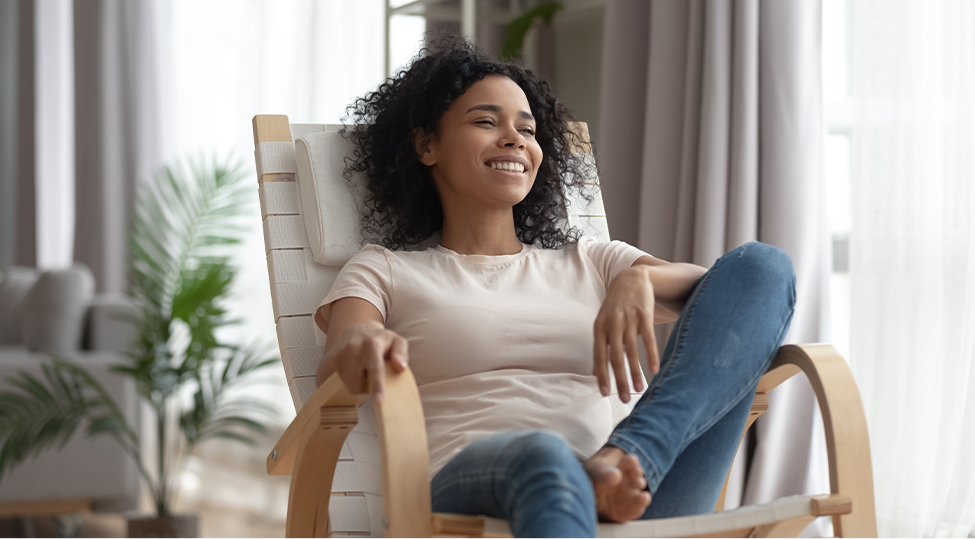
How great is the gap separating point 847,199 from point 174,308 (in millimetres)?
Result: 1980

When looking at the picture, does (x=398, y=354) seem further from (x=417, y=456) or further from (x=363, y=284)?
(x=363, y=284)

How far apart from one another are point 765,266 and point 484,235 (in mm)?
470

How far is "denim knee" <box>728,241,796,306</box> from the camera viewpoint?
115cm

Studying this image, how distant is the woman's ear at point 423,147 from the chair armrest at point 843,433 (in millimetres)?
655

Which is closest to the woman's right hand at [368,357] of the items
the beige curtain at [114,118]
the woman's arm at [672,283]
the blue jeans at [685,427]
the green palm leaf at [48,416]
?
the blue jeans at [685,427]

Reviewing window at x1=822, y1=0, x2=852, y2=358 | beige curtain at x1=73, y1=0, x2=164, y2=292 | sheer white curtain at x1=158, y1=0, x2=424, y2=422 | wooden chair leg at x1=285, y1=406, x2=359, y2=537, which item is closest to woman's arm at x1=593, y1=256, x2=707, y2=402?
A: wooden chair leg at x1=285, y1=406, x2=359, y2=537

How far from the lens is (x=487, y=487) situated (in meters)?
0.99

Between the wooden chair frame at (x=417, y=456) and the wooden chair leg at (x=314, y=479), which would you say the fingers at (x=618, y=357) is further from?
the wooden chair leg at (x=314, y=479)

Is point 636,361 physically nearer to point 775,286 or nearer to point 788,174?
point 775,286

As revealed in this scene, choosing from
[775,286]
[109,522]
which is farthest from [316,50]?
[775,286]

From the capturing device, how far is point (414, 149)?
5.03ft

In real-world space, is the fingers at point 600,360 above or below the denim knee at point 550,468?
above

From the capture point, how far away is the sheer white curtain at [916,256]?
1770 mm

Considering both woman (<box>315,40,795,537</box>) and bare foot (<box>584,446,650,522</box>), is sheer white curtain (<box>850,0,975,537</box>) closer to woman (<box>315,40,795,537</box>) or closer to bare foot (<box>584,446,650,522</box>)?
woman (<box>315,40,795,537</box>)
